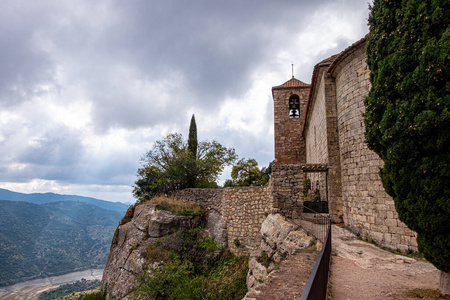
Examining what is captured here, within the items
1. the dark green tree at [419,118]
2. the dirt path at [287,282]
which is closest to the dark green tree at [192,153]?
the dirt path at [287,282]

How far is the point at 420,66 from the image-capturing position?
341 centimetres

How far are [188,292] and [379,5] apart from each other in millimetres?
11831

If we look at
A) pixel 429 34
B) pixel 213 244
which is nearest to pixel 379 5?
pixel 429 34

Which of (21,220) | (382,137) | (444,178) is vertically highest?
(382,137)

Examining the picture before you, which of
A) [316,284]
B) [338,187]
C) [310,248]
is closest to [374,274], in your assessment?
[310,248]

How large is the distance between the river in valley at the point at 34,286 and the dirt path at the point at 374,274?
70213 mm

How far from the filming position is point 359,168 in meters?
8.65

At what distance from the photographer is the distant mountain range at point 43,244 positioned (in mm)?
65438

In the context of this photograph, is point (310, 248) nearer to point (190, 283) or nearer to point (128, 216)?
point (190, 283)

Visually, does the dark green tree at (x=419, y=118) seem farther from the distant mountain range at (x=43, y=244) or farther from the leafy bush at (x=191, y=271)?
the distant mountain range at (x=43, y=244)

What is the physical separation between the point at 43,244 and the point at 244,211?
9864 cm

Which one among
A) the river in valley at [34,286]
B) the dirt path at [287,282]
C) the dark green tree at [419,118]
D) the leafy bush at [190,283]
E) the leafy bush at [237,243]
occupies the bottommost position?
the river in valley at [34,286]

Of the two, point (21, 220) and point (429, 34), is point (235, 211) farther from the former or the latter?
point (21, 220)

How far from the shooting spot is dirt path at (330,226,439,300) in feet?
13.0
